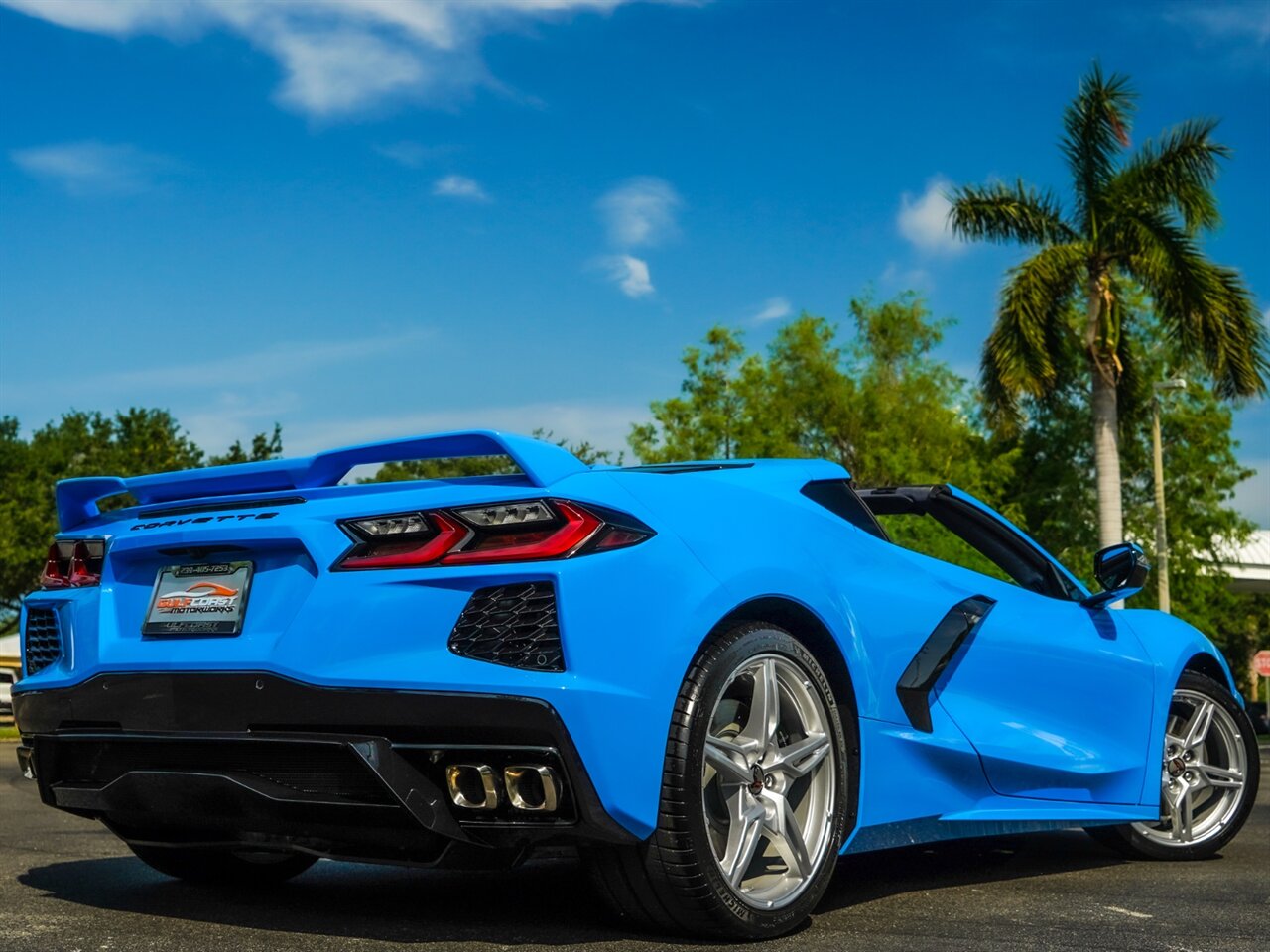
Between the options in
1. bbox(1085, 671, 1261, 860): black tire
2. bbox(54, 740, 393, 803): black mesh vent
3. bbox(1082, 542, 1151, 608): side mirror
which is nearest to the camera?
bbox(54, 740, 393, 803): black mesh vent

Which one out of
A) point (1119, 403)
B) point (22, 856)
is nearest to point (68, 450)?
point (1119, 403)

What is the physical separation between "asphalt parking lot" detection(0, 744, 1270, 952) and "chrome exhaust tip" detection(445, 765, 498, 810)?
0.41 m

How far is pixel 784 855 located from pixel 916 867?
5.92 ft

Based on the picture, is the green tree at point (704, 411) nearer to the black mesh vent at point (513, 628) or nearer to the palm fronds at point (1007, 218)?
the palm fronds at point (1007, 218)

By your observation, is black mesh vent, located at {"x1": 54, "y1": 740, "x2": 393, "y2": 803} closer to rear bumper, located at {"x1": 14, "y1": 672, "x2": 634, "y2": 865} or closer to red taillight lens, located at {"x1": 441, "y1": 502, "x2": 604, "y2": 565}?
rear bumper, located at {"x1": 14, "y1": 672, "x2": 634, "y2": 865}

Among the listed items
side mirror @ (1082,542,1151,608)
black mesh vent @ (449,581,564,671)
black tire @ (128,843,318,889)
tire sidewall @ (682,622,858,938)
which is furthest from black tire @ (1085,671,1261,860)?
black mesh vent @ (449,581,564,671)

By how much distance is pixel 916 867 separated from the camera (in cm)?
562

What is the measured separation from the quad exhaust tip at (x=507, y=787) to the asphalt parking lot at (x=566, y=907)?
0.42 metres

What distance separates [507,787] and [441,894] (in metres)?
1.38

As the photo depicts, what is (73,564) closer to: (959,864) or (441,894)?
(441,894)

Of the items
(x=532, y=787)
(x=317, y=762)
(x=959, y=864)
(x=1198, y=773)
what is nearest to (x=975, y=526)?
(x=959, y=864)

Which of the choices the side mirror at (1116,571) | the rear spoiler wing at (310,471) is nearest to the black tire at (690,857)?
the rear spoiler wing at (310,471)

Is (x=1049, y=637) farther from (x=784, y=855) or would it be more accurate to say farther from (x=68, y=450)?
(x=68, y=450)

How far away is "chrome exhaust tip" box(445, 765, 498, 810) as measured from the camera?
→ 348 centimetres
